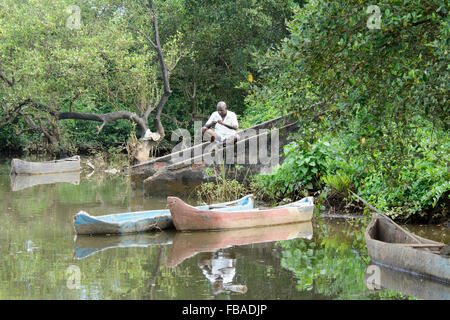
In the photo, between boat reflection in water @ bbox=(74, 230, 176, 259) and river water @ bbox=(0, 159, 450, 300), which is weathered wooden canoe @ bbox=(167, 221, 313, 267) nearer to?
river water @ bbox=(0, 159, 450, 300)

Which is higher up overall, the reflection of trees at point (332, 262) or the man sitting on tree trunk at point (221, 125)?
the man sitting on tree trunk at point (221, 125)

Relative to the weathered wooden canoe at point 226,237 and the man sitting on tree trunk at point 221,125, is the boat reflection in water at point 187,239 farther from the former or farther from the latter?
the man sitting on tree trunk at point 221,125

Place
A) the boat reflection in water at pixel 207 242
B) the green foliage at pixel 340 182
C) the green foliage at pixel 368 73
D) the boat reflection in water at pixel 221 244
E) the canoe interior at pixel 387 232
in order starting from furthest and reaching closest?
the green foliage at pixel 340 182, the canoe interior at pixel 387 232, the boat reflection in water at pixel 207 242, the boat reflection in water at pixel 221 244, the green foliage at pixel 368 73

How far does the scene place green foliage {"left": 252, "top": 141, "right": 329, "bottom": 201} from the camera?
1205 centimetres

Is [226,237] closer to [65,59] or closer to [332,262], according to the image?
[332,262]

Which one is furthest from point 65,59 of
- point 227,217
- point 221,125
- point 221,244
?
point 221,244

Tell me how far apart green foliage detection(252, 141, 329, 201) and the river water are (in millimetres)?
1035

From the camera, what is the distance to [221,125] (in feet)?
48.2

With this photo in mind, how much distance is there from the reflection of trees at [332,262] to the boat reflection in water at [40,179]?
9756 mm

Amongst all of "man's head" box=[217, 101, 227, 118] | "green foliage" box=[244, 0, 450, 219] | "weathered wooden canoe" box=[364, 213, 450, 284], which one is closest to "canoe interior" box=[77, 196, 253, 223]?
"weathered wooden canoe" box=[364, 213, 450, 284]

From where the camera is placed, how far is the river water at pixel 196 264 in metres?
6.25

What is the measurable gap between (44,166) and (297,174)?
37.2 ft

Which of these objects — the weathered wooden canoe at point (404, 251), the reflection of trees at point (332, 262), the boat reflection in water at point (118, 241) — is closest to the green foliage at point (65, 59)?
the boat reflection in water at point (118, 241)
